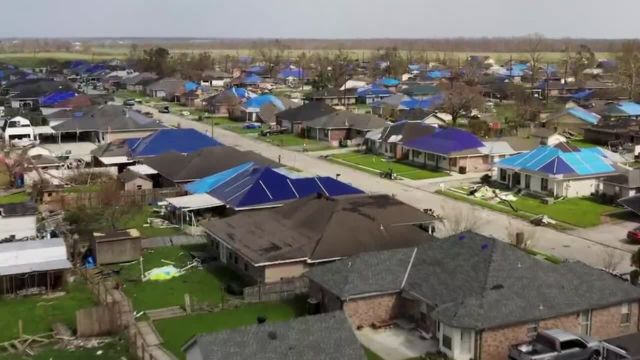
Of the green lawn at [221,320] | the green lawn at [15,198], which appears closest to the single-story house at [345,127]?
the green lawn at [15,198]

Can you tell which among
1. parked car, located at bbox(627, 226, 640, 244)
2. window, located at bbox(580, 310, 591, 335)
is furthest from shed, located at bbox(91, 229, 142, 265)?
parked car, located at bbox(627, 226, 640, 244)

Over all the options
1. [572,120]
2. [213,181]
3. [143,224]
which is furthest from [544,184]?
[572,120]

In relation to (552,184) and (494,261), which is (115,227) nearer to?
(494,261)

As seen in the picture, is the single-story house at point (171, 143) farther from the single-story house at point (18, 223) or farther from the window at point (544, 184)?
the window at point (544, 184)

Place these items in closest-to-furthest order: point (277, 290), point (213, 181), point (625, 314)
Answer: point (625, 314) < point (277, 290) < point (213, 181)

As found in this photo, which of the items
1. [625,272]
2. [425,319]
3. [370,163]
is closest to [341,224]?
[425,319]

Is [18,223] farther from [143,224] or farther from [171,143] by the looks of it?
[171,143]
